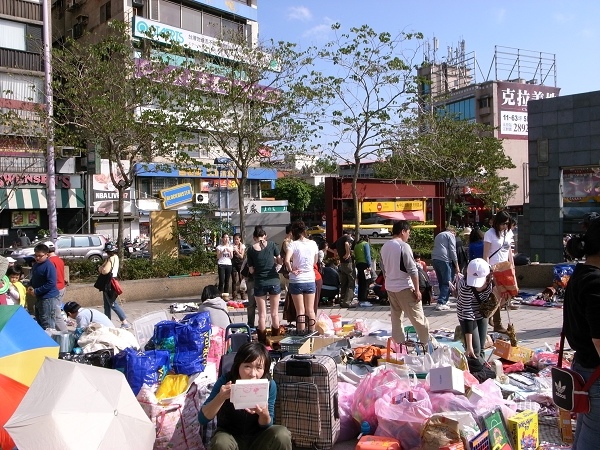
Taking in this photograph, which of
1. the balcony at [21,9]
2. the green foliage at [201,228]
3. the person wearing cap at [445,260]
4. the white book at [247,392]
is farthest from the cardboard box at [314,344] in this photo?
the balcony at [21,9]

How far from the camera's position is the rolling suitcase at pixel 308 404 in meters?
4.76

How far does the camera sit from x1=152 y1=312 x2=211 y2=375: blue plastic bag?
585 cm

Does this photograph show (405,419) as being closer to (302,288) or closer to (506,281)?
(506,281)

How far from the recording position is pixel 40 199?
106 feet

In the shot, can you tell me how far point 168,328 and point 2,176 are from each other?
25.4 m

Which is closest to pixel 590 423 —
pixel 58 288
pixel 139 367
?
pixel 139 367

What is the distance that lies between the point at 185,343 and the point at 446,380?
2.57 m

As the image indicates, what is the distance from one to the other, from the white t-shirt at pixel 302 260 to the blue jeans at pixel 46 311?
3.38m

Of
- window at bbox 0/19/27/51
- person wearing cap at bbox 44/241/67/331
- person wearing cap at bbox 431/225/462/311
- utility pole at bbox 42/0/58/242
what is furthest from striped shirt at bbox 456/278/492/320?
window at bbox 0/19/27/51

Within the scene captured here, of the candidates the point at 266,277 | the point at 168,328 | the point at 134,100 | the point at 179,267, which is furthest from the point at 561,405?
the point at 134,100

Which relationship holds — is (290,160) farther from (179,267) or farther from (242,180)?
(179,267)

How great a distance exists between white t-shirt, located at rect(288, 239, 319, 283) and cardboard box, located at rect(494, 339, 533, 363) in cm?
287

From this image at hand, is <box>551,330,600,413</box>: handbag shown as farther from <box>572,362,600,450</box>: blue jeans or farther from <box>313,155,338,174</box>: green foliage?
<box>313,155,338,174</box>: green foliage

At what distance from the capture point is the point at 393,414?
472cm
